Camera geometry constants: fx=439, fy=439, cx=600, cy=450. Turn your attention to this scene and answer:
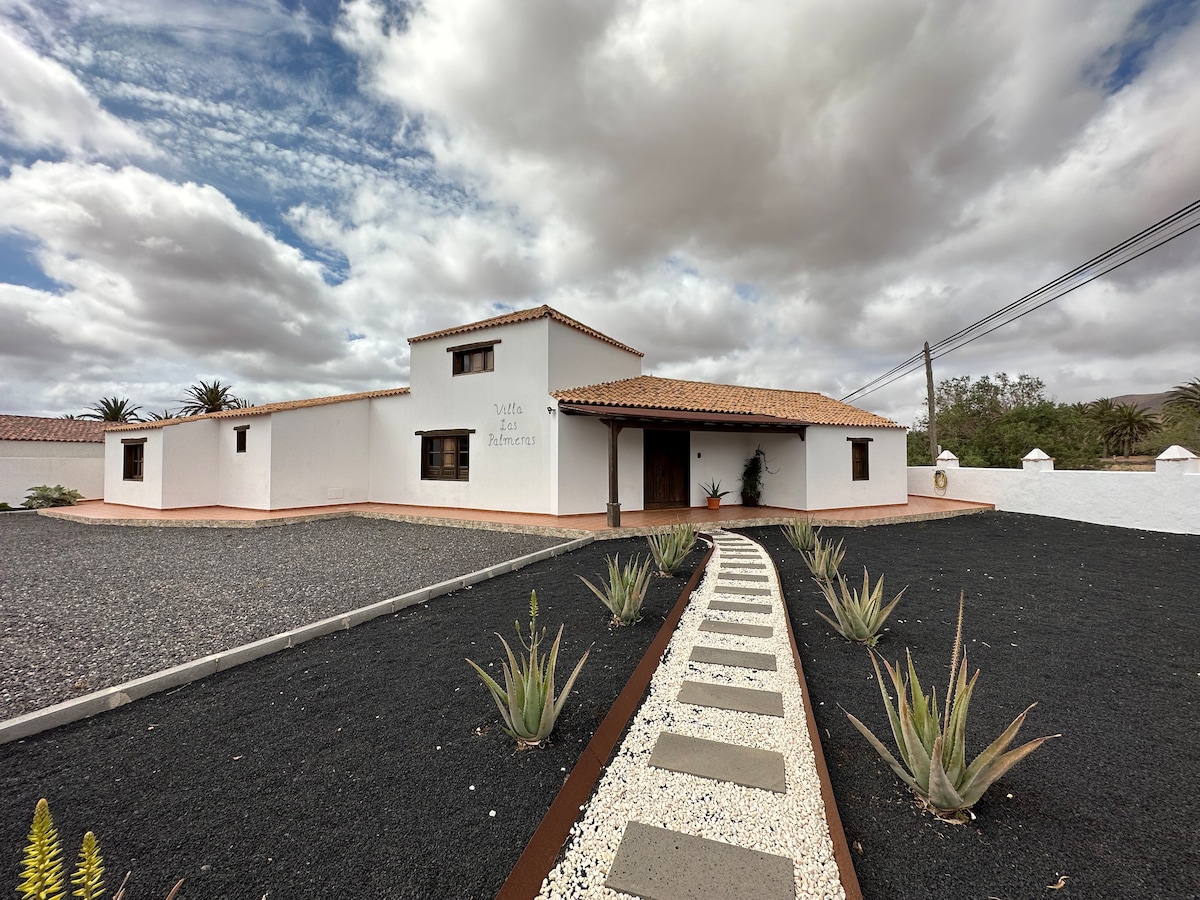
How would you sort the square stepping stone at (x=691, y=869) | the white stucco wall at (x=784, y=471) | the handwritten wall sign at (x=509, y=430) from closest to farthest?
the square stepping stone at (x=691, y=869) < the handwritten wall sign at (x=509, y=430) < the white stucco wall at (x=784, y=471)

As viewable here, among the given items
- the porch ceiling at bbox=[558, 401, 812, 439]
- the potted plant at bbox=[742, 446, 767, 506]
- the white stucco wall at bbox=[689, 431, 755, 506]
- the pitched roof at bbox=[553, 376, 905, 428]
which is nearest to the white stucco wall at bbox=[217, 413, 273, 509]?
the pitched roof at bbox=[553, 376, 905, 428]

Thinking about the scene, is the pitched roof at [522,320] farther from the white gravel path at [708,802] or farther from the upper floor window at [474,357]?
the white gravel path at [708,802]

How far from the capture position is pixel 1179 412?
26.8m

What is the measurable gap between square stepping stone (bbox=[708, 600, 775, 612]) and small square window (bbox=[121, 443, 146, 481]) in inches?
688

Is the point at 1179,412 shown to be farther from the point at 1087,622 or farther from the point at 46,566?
the point at 46,566

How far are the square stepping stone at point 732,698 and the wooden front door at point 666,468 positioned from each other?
918cm

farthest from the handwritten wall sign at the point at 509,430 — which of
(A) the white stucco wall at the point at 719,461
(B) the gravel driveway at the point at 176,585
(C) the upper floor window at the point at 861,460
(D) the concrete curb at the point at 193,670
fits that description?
(C) the upper floor window at the point at 861,460

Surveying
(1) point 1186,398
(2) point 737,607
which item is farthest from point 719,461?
(1) point 1186,398

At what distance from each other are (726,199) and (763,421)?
5.49 metres

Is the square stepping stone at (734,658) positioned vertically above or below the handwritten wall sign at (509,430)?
below

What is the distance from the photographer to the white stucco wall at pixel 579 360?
11094mm

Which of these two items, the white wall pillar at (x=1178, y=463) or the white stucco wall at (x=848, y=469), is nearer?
the white wall pillar at (x=1178, y=463)

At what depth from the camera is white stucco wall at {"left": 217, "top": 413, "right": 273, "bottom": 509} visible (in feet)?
39.1

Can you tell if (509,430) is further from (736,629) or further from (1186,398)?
(1186,398)
